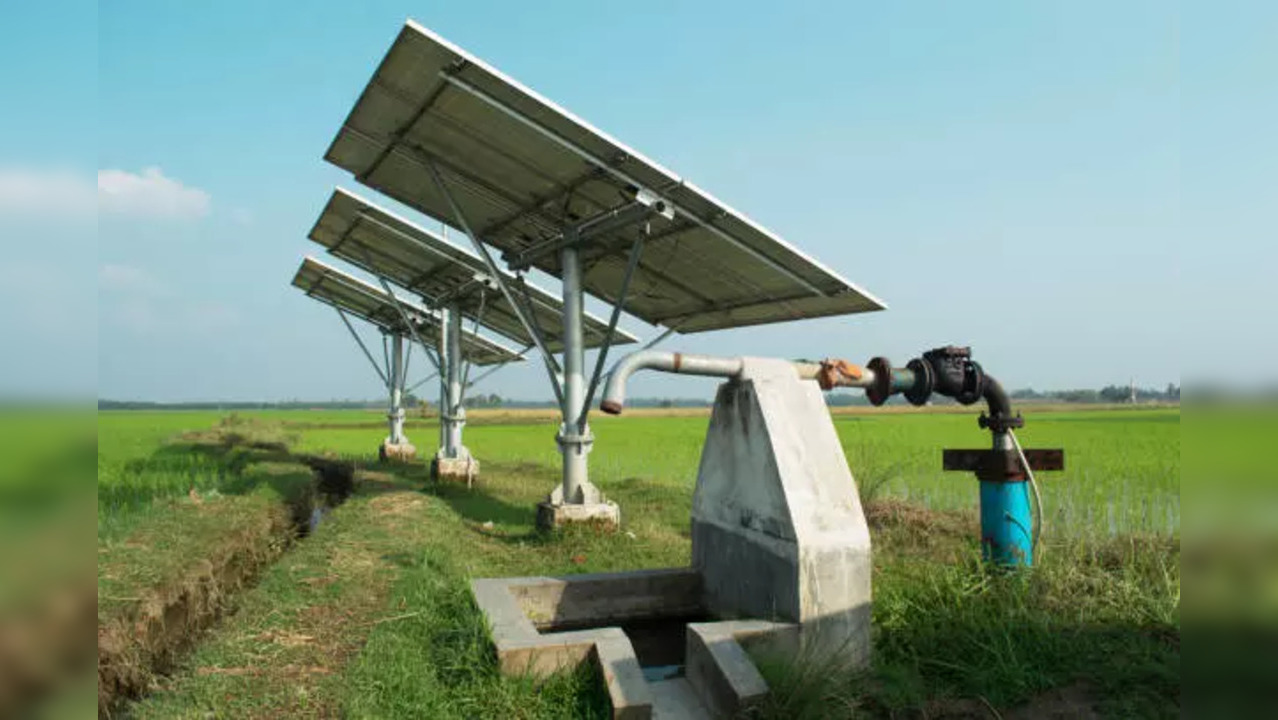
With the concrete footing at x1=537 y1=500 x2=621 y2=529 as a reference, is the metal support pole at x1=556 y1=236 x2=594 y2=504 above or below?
above

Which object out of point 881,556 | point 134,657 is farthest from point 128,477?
point 881,556

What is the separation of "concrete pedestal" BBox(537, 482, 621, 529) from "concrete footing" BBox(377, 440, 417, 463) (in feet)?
38.8

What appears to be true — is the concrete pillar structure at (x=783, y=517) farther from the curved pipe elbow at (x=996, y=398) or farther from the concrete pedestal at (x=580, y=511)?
the concrete pedestal at (x=580, y=511)

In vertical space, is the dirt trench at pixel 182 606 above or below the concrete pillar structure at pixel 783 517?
below

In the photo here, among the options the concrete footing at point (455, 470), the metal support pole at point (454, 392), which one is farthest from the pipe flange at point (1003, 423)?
the metal support pole at point (454, 392)

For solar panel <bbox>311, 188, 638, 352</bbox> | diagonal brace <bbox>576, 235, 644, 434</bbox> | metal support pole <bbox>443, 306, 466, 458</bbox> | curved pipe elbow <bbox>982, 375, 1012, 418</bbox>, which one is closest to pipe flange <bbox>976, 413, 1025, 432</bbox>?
curved pipe elbow <bbox>982, 375, 1012, 418</bbox>

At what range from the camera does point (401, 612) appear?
5.48 meters

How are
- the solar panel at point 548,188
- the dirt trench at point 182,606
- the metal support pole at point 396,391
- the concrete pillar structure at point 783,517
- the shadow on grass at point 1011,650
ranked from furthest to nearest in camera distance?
the metal support pole at point 396,391 → the solar panel at point 548,188 → the dirt trench at point 182,606 → the concrete pillar structure at point 783,517 → the shadow on grass at point 1011,650

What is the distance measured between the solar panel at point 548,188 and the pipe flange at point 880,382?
244 centimetres

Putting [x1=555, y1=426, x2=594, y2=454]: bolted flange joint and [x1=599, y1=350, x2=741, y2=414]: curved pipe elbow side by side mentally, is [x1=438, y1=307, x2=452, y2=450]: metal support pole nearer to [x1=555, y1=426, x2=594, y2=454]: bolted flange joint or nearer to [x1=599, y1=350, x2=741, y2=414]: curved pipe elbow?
[x1=555, y1=426, x2=594, y2=454]: bolted flange joint

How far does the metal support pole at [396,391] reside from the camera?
19609 millimetres

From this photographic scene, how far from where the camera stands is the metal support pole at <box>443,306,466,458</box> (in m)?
14.7

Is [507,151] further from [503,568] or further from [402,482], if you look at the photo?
[402,482]

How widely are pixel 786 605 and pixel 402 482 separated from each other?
11.5 m
